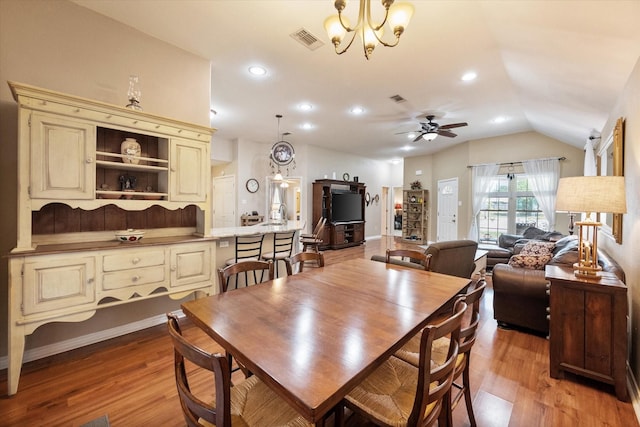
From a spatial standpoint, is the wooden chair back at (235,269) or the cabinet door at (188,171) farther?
the cabinet door at (188,171)

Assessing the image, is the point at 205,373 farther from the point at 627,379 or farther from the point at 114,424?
the point at 627,379

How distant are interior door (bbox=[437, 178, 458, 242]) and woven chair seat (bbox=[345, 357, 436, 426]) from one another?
7155 mm

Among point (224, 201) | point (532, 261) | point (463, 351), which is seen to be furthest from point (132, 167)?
point (224, 201)

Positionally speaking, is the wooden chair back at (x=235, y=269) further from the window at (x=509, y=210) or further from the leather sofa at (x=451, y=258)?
the window at (x=509, y=210)

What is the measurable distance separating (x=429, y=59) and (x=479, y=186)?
4.92 m

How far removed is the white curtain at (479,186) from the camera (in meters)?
6.94

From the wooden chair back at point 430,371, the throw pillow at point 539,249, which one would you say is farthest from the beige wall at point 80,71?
the throw pillow at point 539,249

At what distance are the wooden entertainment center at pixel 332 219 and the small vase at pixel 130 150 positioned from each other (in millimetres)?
5159

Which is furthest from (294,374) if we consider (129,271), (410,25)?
(410,25)

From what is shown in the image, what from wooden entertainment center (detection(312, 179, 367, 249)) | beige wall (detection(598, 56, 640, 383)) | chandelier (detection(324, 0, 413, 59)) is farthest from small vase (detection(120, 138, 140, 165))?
wooden entertainment center (detection(312, 179, 367, 249))

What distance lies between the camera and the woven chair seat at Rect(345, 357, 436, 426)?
1.12 m

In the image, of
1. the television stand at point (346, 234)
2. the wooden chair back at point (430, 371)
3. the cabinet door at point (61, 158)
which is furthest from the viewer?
the television stand at point (346, 234)

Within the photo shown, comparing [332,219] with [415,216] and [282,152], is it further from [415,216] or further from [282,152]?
[415,216]

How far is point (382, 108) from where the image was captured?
16.0ft
